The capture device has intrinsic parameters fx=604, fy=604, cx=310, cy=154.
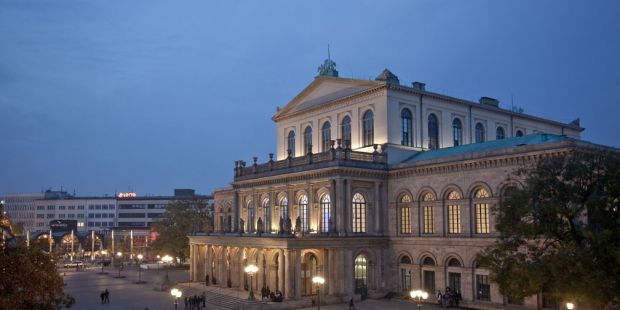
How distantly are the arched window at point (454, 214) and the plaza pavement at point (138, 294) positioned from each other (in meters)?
6.04

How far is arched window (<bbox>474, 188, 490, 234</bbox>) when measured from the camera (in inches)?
1730

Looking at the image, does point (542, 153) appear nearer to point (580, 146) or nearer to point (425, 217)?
point (580, 146)

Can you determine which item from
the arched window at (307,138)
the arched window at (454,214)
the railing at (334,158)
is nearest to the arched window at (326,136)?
the arched window at (307,138)

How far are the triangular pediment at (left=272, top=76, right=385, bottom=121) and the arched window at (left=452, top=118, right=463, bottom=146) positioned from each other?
986 cm

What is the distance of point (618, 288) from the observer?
2630cm

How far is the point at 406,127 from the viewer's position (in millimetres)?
54938

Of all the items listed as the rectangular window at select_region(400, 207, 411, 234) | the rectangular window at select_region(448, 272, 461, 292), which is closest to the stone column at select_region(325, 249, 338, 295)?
the rectangular window at select_region(400, 207, 411, 234)

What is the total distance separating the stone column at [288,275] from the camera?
4784 cm

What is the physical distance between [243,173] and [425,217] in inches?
860

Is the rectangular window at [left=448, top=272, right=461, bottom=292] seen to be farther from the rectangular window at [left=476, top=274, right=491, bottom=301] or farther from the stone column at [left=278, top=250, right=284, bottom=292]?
the stone column at [left=278, top=250, right=284, bottom=292]

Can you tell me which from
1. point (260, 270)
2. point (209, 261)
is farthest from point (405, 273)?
point (209, 261)

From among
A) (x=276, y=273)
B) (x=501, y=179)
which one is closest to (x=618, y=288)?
(x=501, y=179)

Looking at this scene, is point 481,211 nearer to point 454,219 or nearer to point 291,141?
point 454,219

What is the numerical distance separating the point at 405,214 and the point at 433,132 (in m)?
9.90
